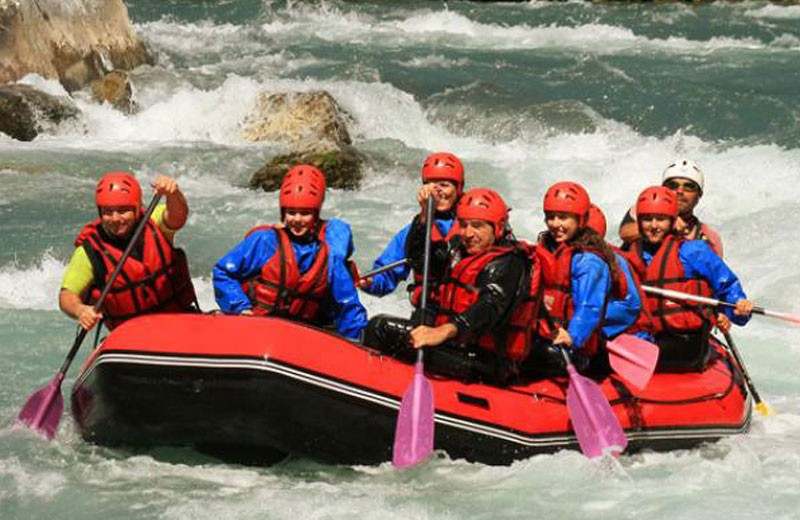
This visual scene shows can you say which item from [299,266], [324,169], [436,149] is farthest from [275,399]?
[436,149]

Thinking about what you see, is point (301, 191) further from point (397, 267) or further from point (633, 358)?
point (633, 358)

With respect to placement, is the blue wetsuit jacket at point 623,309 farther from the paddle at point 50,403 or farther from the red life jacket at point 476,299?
the paddle at point 50,403

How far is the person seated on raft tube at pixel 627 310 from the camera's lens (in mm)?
5699

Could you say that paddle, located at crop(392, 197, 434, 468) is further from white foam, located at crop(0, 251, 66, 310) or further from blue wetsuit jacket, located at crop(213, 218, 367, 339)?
white foam, located at crop(0, 251, 66, 310)

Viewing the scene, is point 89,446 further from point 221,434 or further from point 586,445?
point 586,445

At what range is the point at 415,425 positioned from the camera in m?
5.12

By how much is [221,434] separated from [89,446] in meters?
0.73

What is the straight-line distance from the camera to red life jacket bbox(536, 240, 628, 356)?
18.1 feet

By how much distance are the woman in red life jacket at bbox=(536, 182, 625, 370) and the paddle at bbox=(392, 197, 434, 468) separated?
0.70m

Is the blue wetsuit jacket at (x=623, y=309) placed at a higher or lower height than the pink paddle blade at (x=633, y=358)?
higher

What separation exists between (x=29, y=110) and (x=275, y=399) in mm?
8971

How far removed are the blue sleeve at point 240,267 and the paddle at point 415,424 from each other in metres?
0.85

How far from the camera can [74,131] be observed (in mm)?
13609

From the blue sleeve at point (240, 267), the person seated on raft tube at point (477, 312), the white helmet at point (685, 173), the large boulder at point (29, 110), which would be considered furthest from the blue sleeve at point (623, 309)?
the large boulder at point (29, 110)
